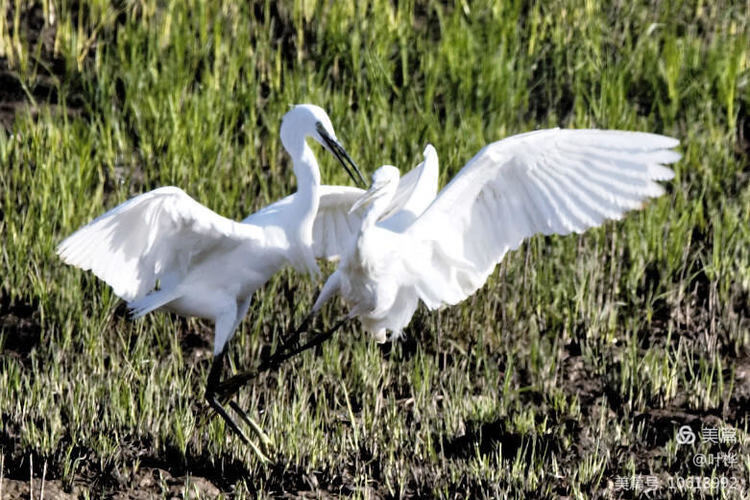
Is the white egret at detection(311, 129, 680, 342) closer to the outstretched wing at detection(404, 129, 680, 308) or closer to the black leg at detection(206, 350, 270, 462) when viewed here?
the outstretched wing at detection(404, 129, 680, 308)

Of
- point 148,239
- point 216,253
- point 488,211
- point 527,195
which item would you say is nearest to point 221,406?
point 216,253

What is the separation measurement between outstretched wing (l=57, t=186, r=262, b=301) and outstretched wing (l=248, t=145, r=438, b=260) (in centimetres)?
25

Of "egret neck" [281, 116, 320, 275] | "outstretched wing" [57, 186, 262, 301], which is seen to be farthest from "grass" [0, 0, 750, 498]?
"egret neck" [281, 116, 320, 275]

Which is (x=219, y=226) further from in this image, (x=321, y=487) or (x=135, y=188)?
(x=135, y=188)

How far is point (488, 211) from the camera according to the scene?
15.0 feet

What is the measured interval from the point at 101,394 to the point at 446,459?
1.32 meters

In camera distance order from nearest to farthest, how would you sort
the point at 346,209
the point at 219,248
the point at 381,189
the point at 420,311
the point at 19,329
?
the point at 381,189, the point at 219,248, the point at 346,209, the point at 19,329, the point at 420,311

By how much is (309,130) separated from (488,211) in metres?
0.74

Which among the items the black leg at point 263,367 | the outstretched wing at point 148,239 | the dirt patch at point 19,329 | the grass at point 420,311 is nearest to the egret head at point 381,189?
the outstretched wing at point 148,239

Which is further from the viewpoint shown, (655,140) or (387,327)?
(387,327)

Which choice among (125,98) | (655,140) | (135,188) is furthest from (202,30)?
(655,140)

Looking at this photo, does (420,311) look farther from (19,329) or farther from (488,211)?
(19,329)

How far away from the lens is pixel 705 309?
572 cm

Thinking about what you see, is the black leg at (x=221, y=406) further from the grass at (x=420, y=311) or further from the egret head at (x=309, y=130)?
the egret head at (x=309, y=130)
